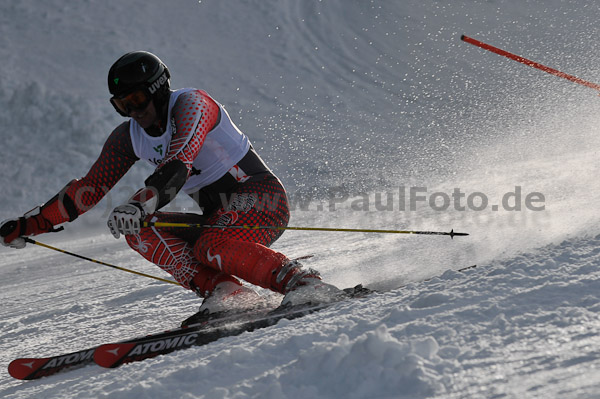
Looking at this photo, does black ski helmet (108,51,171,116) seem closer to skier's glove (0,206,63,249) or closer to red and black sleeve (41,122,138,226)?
red and black sleeve (41,122,138,226)

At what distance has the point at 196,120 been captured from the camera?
3023mm

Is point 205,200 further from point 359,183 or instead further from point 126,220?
point 359,183

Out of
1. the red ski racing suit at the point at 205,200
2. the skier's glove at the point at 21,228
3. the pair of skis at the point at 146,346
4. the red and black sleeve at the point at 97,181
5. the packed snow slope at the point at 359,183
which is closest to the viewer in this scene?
the packed snow slope at the point at 359,183

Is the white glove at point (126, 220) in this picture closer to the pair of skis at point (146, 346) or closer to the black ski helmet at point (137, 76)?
the pair of skis at point (146, 346)

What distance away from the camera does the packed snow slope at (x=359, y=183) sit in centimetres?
194

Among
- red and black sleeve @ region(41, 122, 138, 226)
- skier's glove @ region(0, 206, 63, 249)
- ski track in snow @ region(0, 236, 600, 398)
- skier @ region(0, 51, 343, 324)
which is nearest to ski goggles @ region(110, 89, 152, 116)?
skier @ region(0, 51, 343, 324)

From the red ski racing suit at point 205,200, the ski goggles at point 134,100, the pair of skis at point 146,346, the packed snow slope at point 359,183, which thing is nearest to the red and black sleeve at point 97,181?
the red ski racing suit at point 205,200

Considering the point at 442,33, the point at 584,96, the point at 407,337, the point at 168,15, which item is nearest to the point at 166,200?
the point at 407,337

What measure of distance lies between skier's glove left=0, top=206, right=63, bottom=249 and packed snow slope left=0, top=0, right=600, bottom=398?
570 mm

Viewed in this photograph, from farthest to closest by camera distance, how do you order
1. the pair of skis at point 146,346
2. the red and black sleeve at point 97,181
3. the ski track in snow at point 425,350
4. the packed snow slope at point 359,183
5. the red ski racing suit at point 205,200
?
Answer: 1. the red and black sleeve at point 97,181
2. the red ski racing suit at point 205,200
3. the pair of skis at point 146,346
4. the packed snow slope at point 359,183
5. the ski track in snow at point 425,350

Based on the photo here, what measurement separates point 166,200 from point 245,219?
19.2 inches

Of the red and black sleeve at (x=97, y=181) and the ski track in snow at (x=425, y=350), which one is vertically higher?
the red and black sleeve at (x=97, y=181)

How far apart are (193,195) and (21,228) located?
0.87 metres

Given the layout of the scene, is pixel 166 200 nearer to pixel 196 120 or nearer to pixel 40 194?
pixel 196 120
